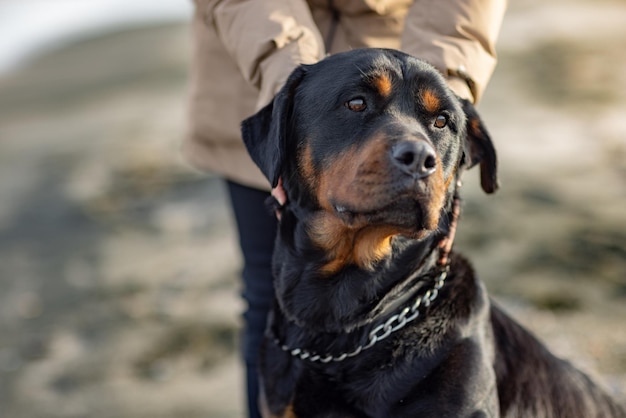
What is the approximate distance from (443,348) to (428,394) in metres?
0.14

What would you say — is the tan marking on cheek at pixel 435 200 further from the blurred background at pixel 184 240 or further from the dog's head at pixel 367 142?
the blurred background at pixel 184 240

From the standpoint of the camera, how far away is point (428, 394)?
2270 millimetres

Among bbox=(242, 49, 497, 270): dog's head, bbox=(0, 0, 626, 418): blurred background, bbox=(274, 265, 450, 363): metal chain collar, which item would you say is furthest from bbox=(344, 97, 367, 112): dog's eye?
bbox=(0, 0, 626, 418): blurred background

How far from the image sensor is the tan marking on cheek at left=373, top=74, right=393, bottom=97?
7.67 feet

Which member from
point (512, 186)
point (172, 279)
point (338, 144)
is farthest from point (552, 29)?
point (338, 144)

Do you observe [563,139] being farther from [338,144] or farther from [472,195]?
[338,144]

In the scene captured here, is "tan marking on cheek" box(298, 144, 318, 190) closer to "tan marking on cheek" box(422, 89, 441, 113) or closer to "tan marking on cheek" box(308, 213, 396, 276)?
"tan marking on cheek" box(308, 213, 396, 276)

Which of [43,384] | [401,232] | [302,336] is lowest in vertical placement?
[43,384]

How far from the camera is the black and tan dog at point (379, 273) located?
2254 millimetres

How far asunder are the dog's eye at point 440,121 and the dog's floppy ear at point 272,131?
1.41 ft

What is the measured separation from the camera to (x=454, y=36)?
2.55 metres

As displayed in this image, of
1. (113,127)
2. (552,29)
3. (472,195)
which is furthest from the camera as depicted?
(552,29)

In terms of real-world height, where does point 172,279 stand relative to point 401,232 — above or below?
below

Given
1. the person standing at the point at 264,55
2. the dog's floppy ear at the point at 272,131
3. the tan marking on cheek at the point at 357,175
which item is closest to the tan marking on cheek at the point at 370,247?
the tan marking on cheek at the point at 357,175
